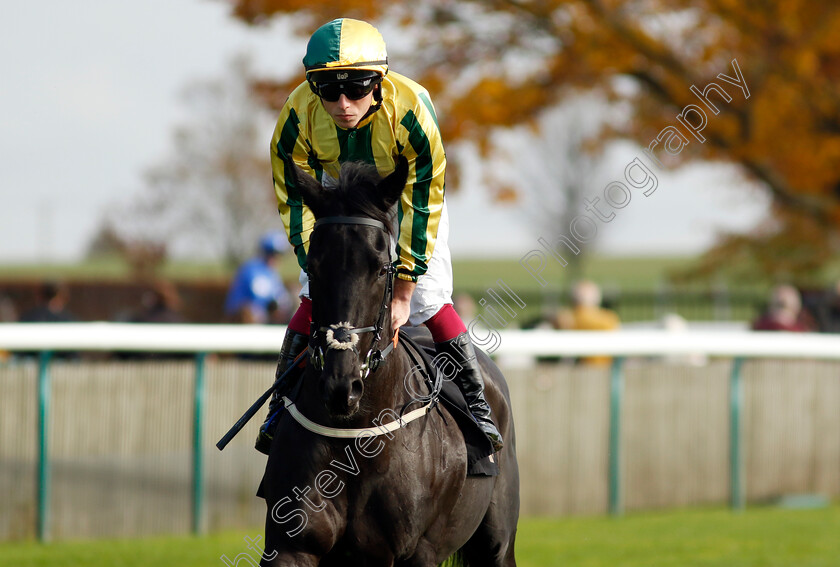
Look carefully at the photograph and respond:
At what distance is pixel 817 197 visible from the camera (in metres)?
14.0

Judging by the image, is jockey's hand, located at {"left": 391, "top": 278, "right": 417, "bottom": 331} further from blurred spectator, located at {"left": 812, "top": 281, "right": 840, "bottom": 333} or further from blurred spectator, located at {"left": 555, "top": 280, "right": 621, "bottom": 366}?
blurred spectator, located at {"left": 812, "top": 281, "right": 840, "bottom": 333}

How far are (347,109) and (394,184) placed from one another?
0.30 m

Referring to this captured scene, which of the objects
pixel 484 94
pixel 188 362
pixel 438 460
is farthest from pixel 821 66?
pixel 438 460

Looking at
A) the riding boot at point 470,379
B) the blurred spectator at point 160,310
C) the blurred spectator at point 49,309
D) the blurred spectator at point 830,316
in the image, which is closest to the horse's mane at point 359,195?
the riding boot at point 470,379

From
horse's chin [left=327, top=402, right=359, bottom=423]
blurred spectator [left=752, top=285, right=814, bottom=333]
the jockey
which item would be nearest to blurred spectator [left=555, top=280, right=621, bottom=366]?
blurred spectator [left=752, top=285, right=814, bottom=333]

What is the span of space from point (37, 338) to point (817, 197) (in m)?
10.7

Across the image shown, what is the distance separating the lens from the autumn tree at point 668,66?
12.4 meters

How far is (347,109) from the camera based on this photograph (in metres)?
3.41

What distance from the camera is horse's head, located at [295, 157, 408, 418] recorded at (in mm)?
3043

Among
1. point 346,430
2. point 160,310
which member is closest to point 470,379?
point 346,430

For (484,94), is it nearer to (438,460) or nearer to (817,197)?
(817,197)

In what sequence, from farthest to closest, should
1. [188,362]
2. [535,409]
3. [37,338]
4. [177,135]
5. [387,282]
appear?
[177,135]
[535,409]
[188,362]
[37,338]
[387,282]

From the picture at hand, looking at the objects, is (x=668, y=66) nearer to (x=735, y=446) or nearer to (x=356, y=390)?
(x=735, y=446)

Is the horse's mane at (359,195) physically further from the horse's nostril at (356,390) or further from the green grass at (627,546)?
the green grass at (627,546)
